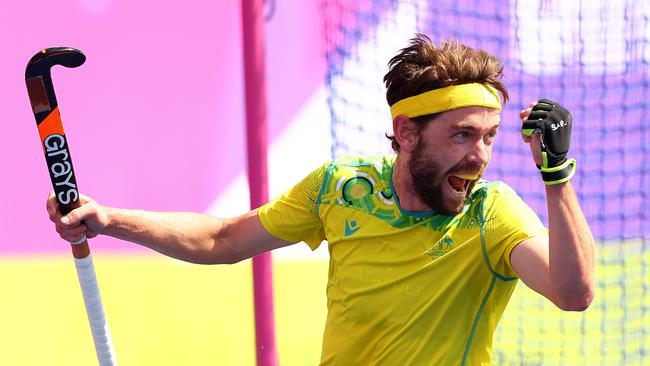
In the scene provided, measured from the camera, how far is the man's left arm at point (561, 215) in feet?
8.76

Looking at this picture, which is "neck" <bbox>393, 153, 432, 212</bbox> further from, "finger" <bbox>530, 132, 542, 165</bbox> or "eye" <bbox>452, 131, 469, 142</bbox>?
"finger" <bbox>530, 132, 542, 165</bbox>

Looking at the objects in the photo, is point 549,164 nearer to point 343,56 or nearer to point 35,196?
point 343,56

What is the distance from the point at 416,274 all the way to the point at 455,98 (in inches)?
20.6

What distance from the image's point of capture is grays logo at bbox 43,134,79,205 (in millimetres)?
3062

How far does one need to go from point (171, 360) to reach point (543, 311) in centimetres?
213

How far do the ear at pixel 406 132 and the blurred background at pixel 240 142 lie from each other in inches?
90.4

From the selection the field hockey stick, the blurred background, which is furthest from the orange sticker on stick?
the blurred background

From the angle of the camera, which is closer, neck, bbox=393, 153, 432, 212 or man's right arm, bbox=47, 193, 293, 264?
neck, bbox=393, 153, 432, 212

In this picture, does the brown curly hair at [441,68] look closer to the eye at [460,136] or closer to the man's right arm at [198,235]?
the eye at [460,136]

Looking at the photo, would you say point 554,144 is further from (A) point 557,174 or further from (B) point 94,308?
(B) point 94,308

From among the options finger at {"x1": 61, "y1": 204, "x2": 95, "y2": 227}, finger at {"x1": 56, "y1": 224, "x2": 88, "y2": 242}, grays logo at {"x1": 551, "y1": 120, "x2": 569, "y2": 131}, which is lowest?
finger at {"x1": 56, "y1": 224, "x2": 88, "y2": 242}

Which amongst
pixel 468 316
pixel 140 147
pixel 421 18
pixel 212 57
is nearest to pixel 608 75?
pixel 421 18

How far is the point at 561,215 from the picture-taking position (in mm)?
2678

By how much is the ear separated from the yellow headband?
0.13ft
